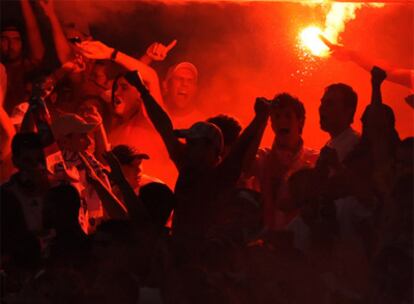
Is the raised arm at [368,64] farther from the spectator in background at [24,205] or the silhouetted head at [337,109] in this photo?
the spectator in background at [24,205]

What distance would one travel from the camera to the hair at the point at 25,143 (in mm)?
7125

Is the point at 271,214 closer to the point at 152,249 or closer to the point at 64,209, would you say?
the point at 152,249

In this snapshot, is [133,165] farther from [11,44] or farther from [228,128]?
[11,44]

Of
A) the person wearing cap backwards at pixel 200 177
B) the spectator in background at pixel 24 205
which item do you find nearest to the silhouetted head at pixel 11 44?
the spectator in background at pixel 24 205

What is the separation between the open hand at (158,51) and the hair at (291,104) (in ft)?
2.47

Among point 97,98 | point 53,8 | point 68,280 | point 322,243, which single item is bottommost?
point 68,280

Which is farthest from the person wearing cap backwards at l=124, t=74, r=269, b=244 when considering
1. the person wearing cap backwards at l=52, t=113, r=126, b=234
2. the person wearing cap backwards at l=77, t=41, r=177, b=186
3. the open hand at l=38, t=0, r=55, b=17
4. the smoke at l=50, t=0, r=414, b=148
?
the open hand at l=38, t=0, r=55, b=17

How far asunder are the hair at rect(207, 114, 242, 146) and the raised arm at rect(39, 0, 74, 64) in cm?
100

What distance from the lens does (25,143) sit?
7.14 metres

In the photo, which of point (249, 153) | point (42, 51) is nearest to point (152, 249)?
point (249, 153)

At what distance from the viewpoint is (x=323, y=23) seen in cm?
768

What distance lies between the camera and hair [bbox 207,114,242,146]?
24.1 feet

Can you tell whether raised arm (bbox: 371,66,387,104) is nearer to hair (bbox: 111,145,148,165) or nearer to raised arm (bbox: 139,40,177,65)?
raised arm (bbox: 139,40,177,65)

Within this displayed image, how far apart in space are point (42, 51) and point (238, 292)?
6.44 feet
